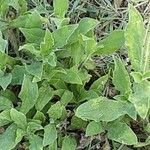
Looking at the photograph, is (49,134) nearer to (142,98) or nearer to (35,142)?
(35,142)

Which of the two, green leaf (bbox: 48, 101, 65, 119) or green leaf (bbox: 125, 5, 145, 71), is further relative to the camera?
green leaf (bbox: 48, 101, 65, 119)

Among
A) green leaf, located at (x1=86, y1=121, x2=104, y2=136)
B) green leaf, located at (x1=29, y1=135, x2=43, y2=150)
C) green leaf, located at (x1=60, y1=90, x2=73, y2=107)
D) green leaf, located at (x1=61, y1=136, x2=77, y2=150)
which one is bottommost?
green leaf, located at (x1=61, y1=136, x2=77, y2=150)

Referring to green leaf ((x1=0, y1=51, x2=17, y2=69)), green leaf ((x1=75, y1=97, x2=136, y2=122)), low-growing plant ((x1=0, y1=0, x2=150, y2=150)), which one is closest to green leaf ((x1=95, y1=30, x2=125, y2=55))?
low-growing plant ((x1=0, y1=0, x2=150, y2=150))

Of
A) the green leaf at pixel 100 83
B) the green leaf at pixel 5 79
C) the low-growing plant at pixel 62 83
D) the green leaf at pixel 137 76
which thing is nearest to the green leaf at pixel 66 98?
the low-growing plant at pixel 62 83

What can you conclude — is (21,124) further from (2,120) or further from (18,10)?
(18,10)

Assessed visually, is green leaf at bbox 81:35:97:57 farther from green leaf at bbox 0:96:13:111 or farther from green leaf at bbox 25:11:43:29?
green leaf at bbox 0:96:13:111

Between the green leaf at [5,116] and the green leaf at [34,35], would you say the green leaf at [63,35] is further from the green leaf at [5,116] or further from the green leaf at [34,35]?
the green leaf at [5,116]
